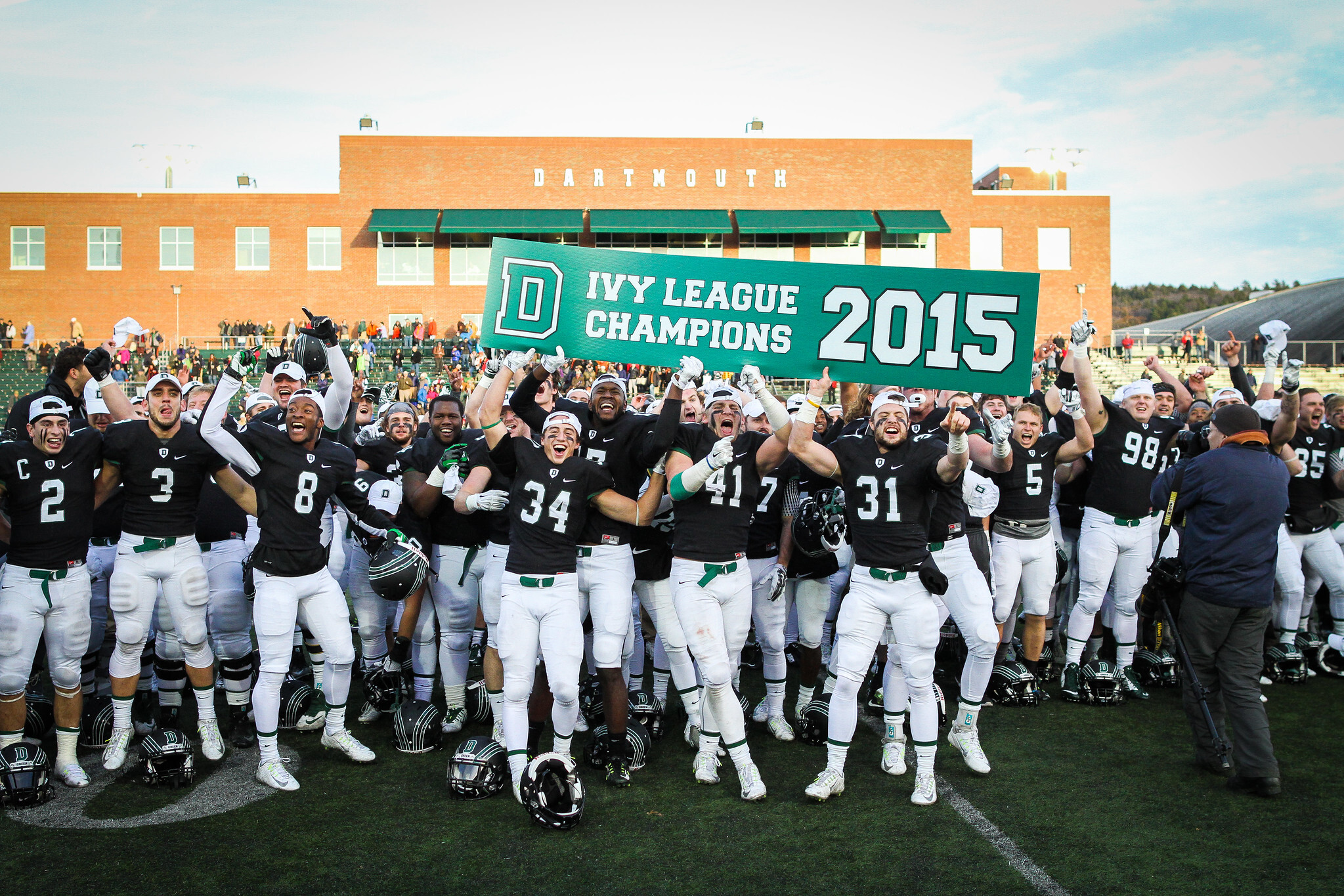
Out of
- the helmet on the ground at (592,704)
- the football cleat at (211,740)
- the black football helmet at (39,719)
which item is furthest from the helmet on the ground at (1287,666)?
the black football helmet at (39,719)

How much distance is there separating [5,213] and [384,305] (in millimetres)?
17188

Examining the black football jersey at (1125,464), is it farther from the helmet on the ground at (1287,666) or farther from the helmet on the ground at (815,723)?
the helmet on the ground at (815,723)

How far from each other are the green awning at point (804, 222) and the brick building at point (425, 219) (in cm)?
22

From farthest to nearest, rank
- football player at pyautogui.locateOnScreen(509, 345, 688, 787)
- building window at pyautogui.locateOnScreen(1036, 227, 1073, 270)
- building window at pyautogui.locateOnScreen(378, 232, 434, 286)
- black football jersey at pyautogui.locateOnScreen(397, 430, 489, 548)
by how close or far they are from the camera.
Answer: building window at pyautogui.locateOnScreen(1036, 227, 1073, 270), building window at pyautogui.locateOnScreen(378, 232, 434, 286), black football jersey at pyautogui.locateOnScreen(397, 430, 489, 548), football player at pyautogui.locateOnScreen(509, 345, 688, 787)

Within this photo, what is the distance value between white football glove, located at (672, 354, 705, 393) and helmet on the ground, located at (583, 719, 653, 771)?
2.29 meters

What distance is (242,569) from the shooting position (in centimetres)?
738

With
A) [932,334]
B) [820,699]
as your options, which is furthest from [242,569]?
[932,334]

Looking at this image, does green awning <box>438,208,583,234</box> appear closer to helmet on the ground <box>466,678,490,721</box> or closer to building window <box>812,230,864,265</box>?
building window <box>812,230,864,265</box>

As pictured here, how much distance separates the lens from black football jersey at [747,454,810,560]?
23.7ft

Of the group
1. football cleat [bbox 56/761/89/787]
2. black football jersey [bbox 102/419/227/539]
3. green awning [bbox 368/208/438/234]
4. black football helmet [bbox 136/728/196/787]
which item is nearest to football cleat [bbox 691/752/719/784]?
black football helmet [bbox 136/728/196/787]

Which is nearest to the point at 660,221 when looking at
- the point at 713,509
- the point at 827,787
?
the point at 713,509

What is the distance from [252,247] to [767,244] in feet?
73.7

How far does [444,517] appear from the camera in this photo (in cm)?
732

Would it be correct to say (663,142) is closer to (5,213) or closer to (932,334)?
(5,213)
